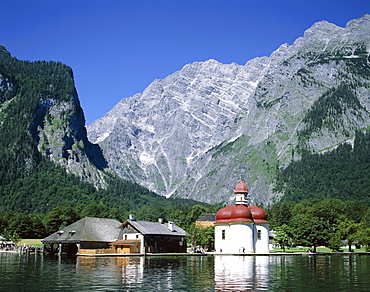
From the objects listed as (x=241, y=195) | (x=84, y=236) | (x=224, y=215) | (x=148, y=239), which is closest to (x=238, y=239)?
(x=224, y=215)

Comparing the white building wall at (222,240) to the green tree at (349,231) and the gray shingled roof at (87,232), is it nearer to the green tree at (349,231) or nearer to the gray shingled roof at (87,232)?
the gray shingled roof at (87,232)

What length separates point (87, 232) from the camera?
107875 millimetres

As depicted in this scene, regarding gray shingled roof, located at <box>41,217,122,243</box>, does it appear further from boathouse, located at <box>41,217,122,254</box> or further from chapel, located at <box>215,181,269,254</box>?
chapel, located at <box>215,181,269,254</box>

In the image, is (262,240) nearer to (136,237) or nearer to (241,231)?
(241,231)

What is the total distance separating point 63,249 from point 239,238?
43368 millimetres

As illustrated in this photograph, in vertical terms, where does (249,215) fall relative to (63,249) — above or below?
above

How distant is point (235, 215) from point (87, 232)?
117 feet

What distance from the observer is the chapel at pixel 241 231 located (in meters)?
110

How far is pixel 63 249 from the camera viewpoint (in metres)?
113

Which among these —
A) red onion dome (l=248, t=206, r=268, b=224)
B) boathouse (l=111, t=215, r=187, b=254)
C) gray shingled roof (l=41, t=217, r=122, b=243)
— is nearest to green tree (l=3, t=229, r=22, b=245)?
gray shingled roof (l=41, t=217, r=122, b=243)

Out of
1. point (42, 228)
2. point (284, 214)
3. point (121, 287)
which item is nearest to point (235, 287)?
point (121, 287)

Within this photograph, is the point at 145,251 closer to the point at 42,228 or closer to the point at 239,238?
the point at 239,238

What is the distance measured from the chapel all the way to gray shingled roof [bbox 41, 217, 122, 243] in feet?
86.6

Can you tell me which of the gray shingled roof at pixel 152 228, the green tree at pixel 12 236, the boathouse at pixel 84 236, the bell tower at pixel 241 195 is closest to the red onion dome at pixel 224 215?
the bell tower at pixel 241 195
